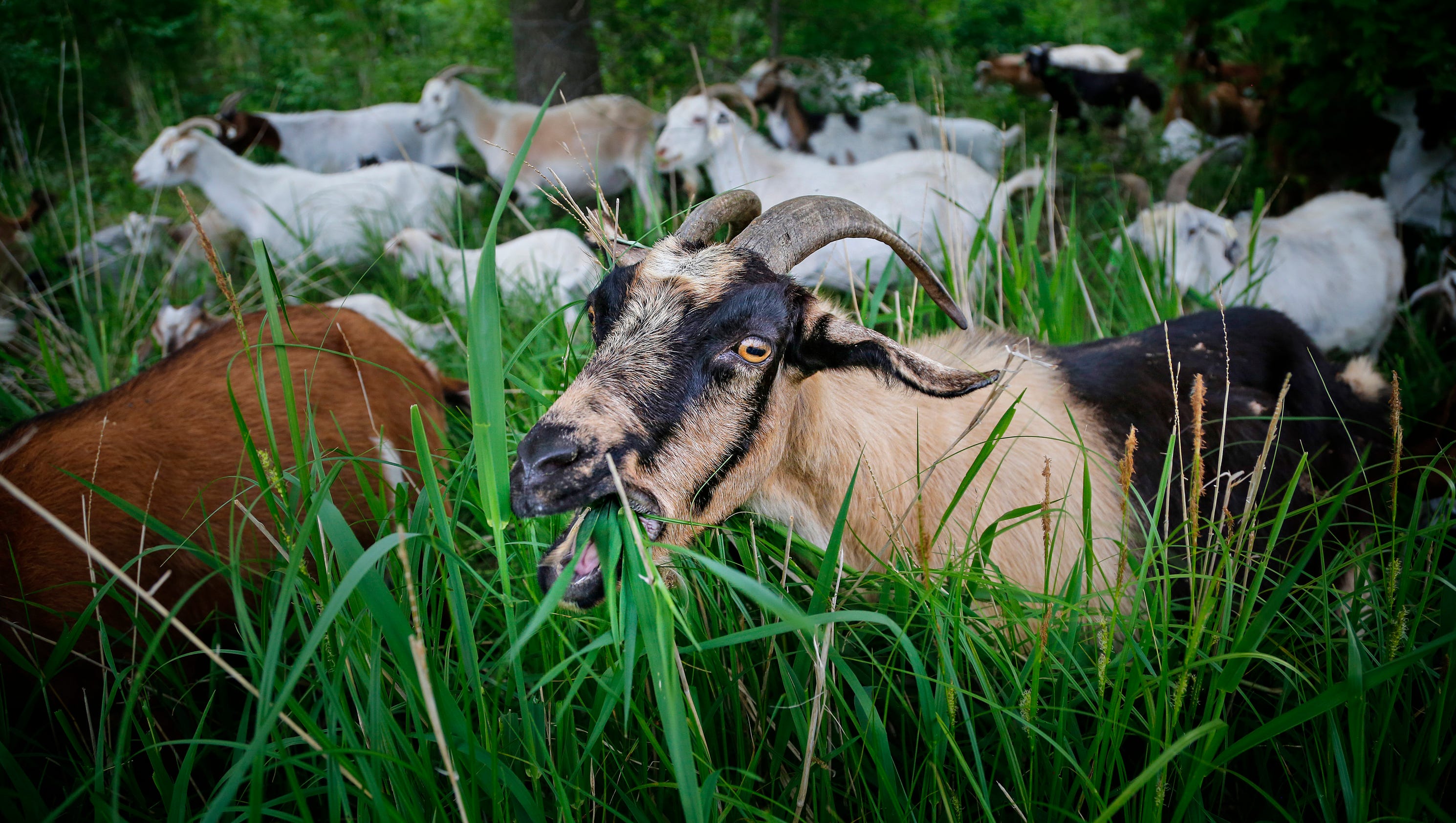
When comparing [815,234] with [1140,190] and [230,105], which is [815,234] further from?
[230,105]

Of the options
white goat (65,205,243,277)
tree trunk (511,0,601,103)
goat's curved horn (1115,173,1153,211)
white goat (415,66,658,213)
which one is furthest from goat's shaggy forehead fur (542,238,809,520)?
tree trunk (511,0,601,103)

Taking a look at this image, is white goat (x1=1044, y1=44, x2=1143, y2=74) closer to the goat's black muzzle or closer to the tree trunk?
Answer: the tree trunk

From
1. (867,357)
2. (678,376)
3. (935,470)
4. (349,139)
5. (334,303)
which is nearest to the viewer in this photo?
(678,376)

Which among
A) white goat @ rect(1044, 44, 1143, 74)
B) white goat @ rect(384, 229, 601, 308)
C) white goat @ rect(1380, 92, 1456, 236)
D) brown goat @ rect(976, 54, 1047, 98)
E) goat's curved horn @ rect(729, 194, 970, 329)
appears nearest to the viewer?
goat's curved horn @ rect(729, 194, 970, 329)

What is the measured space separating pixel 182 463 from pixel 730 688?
82.0 inches

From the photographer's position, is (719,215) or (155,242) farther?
(155,242)

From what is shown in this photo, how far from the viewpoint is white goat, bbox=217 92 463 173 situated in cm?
942

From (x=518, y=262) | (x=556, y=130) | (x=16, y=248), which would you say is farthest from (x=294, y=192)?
(x=518, y=262)

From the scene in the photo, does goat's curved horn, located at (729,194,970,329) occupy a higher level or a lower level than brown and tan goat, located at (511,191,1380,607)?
higher

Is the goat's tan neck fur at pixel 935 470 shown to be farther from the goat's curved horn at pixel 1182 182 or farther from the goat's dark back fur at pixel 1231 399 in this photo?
the goat's curved horn at pixel 1182 182

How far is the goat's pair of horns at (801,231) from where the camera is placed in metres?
2.28

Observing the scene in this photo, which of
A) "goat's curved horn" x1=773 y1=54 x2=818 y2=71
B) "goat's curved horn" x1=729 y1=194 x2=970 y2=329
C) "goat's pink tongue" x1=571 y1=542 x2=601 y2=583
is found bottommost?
"goat's pink tongue" x1=571 y1=542 x2=601 y2=583

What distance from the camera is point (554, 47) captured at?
8414 millimetres

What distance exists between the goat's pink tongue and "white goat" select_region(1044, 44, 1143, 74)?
11341 mm
